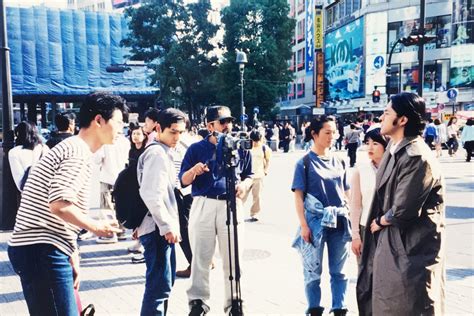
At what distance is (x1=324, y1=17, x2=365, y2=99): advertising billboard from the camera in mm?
41312

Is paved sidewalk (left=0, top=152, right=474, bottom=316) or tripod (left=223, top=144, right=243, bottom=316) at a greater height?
tripod (left=223, top=144, right=243, bottom=316)

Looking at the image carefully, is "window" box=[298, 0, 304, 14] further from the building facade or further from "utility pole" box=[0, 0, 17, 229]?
"utility pole" box=[0, 0, 17, 229]

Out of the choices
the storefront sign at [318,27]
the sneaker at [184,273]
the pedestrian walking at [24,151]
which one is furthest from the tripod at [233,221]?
the storefront sign at [318,27]

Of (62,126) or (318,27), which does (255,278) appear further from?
(318,27)

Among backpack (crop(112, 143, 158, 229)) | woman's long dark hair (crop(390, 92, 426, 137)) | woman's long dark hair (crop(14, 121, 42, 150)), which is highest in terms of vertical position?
woman's long dark hair (crop(390, 92, 426, 137))

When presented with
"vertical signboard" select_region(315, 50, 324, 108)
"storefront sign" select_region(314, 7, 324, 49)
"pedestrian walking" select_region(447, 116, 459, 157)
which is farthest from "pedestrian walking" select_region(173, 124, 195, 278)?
"storefront sign" select_region(314, 7, 324, 49)

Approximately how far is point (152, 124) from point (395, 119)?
3491 millimetres

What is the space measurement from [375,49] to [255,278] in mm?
38741

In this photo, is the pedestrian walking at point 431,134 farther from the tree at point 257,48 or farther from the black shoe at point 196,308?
the tree at point 257,48

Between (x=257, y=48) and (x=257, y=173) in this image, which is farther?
(x=257, y=48)

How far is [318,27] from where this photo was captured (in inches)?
1815

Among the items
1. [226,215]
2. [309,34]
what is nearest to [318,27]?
[309,34]

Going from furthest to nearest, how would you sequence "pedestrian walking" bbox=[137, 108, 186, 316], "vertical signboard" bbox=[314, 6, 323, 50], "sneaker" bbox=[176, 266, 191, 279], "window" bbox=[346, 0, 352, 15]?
"vertical signboard" bbox=[314, 6, 323, 50]
"window" bbox=[346, 0, 352, 15]
"sneaker" bbox=[176, 266, 191, 279]
"pedestrian walking" bbox=[137, 108, 186, 316]

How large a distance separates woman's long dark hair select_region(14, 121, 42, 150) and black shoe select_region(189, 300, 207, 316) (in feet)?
12.1
